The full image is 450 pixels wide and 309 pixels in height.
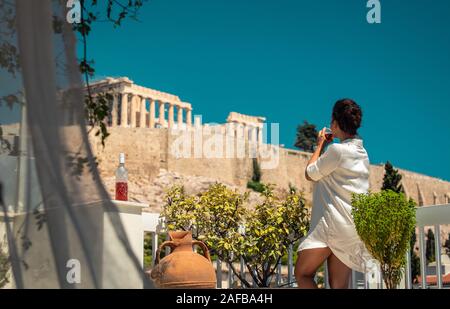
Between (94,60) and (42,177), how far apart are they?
0.72 meters

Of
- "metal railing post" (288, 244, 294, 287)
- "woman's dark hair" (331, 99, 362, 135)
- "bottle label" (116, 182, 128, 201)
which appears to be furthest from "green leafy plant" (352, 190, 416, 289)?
"bottle label" (116, 182, 128, 201)

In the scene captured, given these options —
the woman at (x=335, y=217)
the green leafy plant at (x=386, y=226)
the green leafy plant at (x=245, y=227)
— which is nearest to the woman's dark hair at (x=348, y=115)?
the woman at (x=335, y=217)

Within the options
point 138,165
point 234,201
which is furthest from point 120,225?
point 138,165

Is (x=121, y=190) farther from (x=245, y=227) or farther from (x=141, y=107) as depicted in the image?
(x=141, y=107)

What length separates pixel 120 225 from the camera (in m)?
1.39

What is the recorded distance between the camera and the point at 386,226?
7.38 ft

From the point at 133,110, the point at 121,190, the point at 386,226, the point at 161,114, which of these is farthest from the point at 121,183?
the point at 161,114

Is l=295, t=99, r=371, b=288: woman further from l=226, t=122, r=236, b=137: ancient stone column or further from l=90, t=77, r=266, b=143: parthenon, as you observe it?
l=226, t=122, r=236, b=137: ancient stone column

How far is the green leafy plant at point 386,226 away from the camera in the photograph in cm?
222

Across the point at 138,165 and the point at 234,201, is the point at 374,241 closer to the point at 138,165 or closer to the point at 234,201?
the point at 234,201

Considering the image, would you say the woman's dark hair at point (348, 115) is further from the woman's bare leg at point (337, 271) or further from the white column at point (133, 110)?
the white column at point (133, 110)

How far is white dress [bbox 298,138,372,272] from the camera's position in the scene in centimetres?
229
